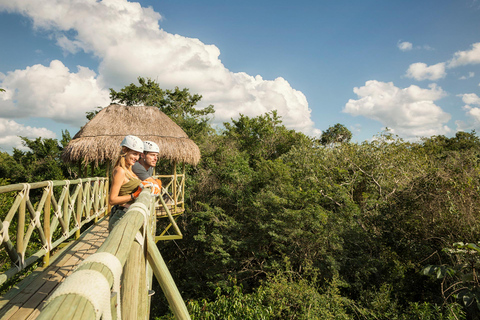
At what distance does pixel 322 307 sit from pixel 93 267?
23.5ft

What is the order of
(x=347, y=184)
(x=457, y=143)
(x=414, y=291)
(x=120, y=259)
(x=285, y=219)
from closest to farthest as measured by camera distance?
(x=120, y=259) → (x=414, y=291) → (x=285, y=219) → (x=347, y=184) → (x=457, y=143)

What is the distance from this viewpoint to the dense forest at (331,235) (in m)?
6.50

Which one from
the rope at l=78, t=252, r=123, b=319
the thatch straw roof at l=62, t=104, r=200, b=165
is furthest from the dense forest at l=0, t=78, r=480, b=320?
the rope at l=78, t=252, r=123, b=319

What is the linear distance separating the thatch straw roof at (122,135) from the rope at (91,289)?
354 inches

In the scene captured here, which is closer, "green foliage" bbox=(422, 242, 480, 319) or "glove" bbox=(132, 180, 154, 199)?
"glove" bbox=(132, 180, 154, 199)

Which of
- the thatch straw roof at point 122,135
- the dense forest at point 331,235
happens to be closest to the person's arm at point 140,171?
the dense forest at point 331,235

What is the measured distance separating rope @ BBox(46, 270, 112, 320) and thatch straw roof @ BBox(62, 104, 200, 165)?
898cm

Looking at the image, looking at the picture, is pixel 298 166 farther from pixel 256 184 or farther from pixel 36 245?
pixel 36 245

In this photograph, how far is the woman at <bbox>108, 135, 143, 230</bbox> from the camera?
8.41 feet

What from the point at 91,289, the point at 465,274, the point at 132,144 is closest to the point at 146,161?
the point at 132,144

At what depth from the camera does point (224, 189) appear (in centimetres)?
1300

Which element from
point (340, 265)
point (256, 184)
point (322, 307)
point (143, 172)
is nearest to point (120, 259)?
point (143, 172)

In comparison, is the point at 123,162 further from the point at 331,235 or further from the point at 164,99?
the point at 164,99

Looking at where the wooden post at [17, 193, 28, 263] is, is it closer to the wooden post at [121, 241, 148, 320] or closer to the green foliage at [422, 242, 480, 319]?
the wooden post at [121, 241, 148, 320]
